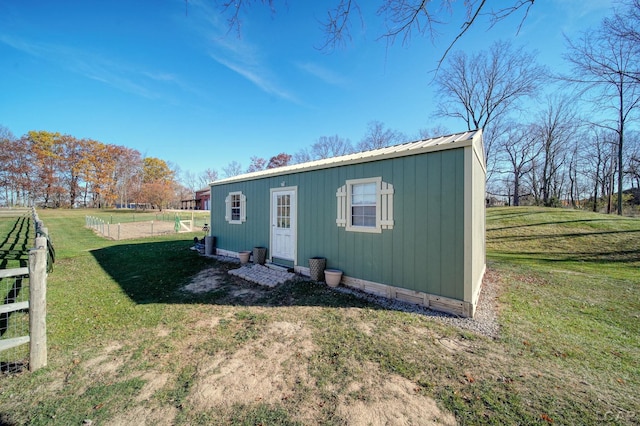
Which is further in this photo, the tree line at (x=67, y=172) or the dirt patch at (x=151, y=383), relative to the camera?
the tree line at (x=67, y=172)

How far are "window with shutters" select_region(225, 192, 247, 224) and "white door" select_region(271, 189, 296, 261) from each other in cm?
154

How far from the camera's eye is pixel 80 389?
2377mm

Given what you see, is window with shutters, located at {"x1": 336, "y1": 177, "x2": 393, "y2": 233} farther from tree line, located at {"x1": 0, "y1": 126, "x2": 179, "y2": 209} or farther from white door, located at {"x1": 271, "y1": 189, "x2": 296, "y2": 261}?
tree line, located at {"x1": 0, "y1": 126, "x2": 179, "y2": 209}

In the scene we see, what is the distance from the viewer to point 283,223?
7070 millimetres

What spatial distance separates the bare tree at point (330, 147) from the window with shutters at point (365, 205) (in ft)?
82.6

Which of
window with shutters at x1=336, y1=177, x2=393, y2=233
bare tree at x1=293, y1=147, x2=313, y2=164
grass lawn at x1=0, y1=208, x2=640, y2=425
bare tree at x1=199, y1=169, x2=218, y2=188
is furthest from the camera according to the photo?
bare tree at x1=199, y1=169, x2=218, y2=188

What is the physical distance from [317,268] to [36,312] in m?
4.38

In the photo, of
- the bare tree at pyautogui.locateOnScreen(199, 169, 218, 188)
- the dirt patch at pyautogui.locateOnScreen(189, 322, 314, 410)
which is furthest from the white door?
the bare tree at pyautogui.locateOnScreen(199, 169, 218, 188)

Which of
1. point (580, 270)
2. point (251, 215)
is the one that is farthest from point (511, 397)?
point (580, 270)

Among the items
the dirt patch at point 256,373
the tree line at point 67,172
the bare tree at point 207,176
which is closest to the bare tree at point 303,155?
the tree line at point 67,172

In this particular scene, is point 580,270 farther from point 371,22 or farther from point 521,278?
point 371,22

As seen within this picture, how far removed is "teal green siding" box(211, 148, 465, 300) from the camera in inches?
164

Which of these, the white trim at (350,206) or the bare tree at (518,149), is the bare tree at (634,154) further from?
the white trim at (350,206)

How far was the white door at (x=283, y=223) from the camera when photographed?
6.76 m
